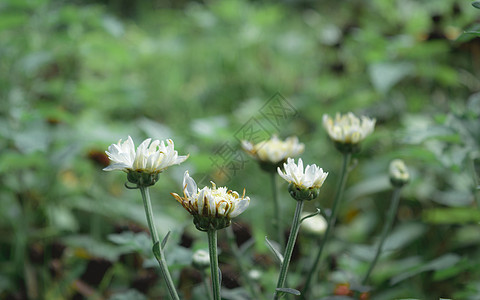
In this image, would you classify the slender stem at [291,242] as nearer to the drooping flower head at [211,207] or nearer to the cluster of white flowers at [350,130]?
the drooping flower head at [211,207]

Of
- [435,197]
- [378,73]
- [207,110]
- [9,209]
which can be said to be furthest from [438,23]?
[9,209]

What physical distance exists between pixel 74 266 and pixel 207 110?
0.98 metres

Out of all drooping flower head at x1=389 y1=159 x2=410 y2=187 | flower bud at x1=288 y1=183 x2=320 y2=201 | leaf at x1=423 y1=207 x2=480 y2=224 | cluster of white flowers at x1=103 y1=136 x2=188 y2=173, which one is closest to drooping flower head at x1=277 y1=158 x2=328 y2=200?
flower bud at x1=288 y1=183 x2=320 y2=201

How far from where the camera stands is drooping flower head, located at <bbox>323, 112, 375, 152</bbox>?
0.64m

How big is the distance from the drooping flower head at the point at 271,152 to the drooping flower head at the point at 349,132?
0.05 meters

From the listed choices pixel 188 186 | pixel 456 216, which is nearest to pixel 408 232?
pixel 456 216

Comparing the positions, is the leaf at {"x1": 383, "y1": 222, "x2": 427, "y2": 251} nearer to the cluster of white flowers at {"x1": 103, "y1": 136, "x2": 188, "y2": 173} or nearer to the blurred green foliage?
the blurred green foliage

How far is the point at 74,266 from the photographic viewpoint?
3.23 feet

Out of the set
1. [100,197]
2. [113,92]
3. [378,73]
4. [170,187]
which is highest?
[378,73]

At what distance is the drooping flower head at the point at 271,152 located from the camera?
0.63 metres

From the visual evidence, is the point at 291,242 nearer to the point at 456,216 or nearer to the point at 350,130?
the point at 350,130

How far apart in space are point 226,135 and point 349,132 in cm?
50

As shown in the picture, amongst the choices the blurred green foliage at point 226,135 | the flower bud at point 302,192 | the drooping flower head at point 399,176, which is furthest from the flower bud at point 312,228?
the flower bud at point 302,192

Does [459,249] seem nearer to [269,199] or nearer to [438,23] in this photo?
[269,199]
